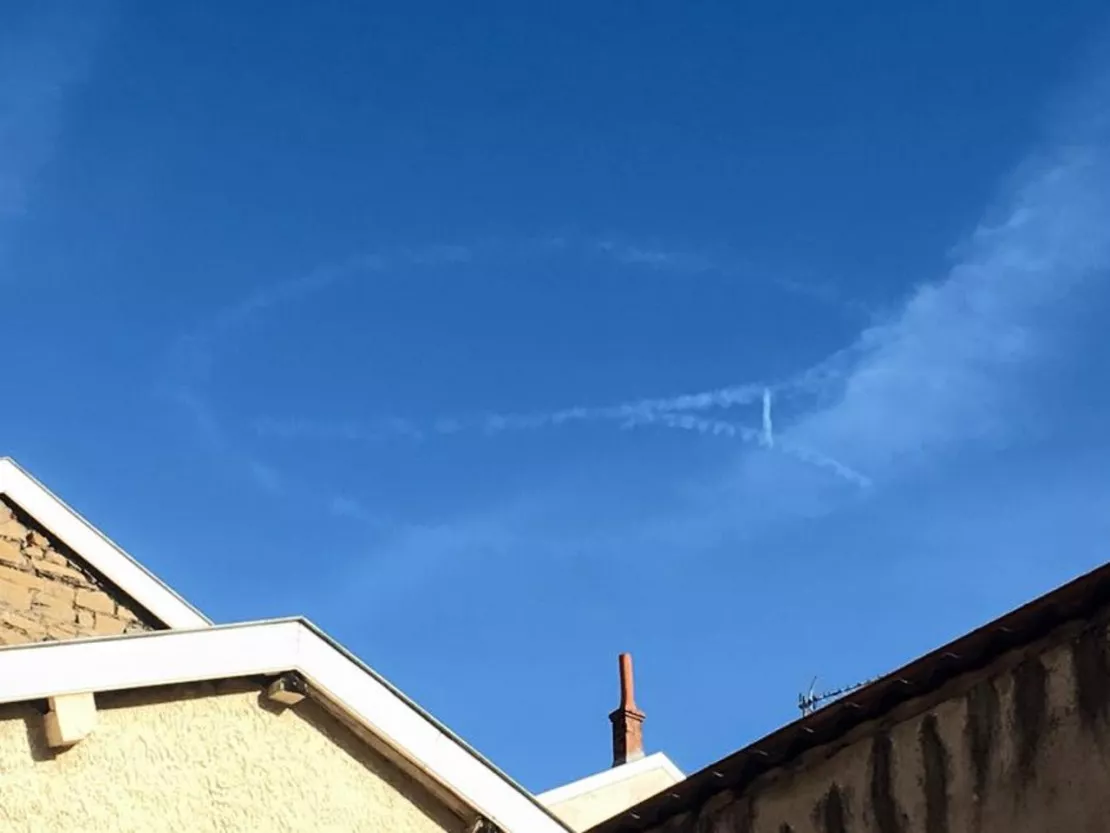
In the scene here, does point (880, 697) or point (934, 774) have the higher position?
point (880, 697)

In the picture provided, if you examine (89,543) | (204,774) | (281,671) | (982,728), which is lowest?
(982,728)

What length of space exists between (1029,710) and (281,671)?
157 inches

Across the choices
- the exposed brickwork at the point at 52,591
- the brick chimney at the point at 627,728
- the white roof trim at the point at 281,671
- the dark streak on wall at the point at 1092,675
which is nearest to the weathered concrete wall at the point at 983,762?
the dark streak on wall at the point at 1092,675

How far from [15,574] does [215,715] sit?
3653 millimetres

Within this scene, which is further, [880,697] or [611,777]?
[611,777]

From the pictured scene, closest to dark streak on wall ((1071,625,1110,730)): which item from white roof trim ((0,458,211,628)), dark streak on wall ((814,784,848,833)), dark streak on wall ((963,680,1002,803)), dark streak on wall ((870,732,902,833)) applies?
dark streak on wall ((963,680,1002,803))

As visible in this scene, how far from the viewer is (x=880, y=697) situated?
6168 mm

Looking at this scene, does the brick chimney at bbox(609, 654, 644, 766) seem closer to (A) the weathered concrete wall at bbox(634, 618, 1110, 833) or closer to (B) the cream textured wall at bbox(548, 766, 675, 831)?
(B) the cream textured wall at bbox(548, 766, 675, 831)

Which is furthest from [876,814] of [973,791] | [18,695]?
[18,695]

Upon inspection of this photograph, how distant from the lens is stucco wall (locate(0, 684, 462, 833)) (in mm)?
7148

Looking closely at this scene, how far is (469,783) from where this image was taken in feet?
27.1

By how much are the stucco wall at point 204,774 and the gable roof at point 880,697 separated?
1.38 m

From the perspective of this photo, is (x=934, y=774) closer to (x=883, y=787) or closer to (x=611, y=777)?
(x=883, y=787)

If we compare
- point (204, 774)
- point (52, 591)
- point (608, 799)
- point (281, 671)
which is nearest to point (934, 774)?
point (281, 671)
